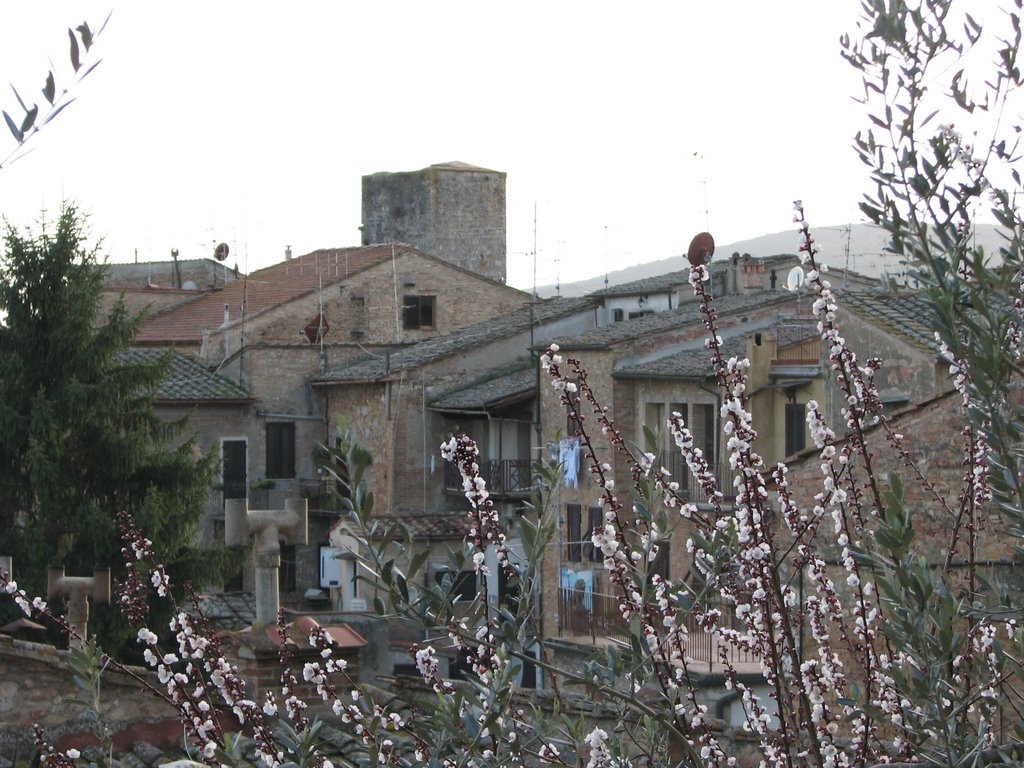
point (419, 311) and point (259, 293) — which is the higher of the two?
point (259, 293)

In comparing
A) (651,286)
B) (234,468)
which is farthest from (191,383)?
(651,286)

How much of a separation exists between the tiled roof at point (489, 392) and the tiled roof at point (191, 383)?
4.79 meters

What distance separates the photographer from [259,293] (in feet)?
132

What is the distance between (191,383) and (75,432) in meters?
10.7

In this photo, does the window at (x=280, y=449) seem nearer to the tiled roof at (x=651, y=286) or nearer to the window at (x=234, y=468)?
the window at (x=234, y=468)

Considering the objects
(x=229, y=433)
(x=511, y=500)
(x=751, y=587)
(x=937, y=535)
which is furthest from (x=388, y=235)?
(x=751, y=587)

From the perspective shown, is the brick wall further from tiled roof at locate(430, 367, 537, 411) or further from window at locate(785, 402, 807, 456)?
tiled roof at locate(430, 367, 537, 411)

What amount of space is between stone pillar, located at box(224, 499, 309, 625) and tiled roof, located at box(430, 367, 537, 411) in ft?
66.4

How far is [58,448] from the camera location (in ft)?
74.8

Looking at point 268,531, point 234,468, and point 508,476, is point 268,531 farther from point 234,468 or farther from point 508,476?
point 234,468

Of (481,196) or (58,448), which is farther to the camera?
(481,196)

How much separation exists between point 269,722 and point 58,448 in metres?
15.2

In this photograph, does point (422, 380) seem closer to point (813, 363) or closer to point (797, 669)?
point (813, 363)

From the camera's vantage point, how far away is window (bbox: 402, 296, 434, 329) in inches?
1534
